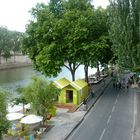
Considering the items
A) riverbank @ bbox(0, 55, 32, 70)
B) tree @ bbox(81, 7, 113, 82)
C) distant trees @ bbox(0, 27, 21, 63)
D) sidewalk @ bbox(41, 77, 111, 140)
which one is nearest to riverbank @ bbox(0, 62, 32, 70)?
riverbank @ bbox(0, 55, 32, 70)

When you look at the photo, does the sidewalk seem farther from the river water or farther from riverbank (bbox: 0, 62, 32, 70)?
riverbank (bbox: 0, 62, 32, 70)

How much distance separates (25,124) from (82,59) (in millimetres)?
18017

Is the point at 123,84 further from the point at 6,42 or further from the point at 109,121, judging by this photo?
the point at 6,42

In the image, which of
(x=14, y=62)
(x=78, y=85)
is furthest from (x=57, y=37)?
(x=14, y=62)

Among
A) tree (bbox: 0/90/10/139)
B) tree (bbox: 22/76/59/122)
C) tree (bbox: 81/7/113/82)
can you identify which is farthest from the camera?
tree (bbox: 81/7/113/82)

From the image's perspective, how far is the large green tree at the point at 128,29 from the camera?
28594 mm

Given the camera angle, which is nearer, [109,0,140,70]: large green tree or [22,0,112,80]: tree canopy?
[109,0,140,70]: large green tree

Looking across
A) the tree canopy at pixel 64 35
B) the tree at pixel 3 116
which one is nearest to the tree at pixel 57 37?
the tree canopy at pixel 64 35

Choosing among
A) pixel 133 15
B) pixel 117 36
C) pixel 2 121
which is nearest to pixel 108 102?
pixel 117 36

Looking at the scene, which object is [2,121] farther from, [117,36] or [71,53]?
[71,53]

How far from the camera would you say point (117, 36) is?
30.5 meters

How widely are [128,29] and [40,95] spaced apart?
9.52m

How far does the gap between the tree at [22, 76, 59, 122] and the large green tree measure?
719 cm

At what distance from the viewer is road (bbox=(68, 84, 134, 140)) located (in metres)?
26.4
